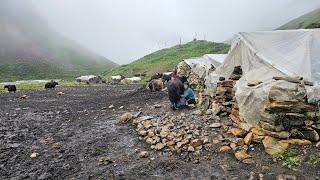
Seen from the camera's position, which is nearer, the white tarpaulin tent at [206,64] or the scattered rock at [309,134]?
the scattered rock at [309,134]

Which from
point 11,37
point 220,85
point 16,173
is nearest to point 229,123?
point 220,85

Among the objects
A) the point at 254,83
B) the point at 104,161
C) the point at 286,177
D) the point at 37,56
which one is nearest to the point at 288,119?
the point at 254,83

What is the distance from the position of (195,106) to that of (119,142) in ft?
16.6

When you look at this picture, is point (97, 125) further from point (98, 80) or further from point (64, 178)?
point (98, 80)

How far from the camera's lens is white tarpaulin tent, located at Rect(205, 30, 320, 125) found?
1124 centimetres

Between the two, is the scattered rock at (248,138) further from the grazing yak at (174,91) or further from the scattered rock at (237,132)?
the grazing yak at (174,91)

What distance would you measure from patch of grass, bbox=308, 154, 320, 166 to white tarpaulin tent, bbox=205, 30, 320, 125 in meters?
2.05

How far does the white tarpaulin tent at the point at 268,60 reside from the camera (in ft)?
36.9

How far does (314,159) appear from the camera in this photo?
9.34 metres

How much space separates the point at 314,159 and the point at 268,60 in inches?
180

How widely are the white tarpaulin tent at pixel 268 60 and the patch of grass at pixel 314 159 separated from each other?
6.73 ft

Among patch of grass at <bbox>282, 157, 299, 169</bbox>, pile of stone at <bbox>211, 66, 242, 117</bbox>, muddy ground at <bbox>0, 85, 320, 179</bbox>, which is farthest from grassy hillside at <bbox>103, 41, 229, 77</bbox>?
patch of grass at <bbox>282, 157, 299, 169</bbox>

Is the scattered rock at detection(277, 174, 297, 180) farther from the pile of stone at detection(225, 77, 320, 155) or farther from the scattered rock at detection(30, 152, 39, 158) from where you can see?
the scattered rock at detection(30, 152, 39, 158)

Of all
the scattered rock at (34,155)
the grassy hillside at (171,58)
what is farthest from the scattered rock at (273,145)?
the grassy hillside at (171,58)
